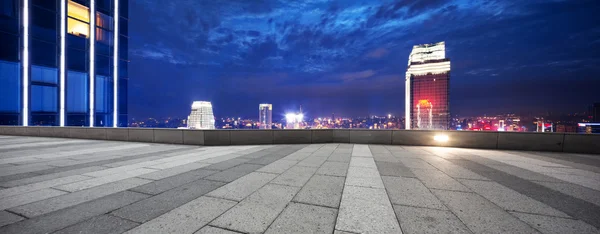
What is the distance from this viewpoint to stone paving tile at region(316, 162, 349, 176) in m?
5.41

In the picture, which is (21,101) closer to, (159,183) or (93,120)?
(93,120)

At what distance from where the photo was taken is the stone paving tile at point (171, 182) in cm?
402

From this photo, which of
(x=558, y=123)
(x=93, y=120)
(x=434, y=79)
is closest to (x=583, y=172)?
(x=93, y=120)

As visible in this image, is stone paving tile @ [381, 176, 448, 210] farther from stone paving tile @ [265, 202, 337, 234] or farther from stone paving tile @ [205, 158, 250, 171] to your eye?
stone paving tile @ [205, 158, 250, 171]

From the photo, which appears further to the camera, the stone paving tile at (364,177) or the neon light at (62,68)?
the neon light at (62,68)

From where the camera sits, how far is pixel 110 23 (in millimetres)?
26250

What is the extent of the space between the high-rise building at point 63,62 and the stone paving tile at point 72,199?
2777 centimetres

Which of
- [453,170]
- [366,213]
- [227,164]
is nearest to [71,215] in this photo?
[227,164]

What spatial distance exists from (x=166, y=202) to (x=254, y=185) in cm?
159

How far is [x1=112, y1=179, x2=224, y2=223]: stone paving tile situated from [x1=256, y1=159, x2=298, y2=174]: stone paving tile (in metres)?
1.52

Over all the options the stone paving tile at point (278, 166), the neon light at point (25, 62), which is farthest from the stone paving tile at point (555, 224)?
the neon light at point (25, 62)

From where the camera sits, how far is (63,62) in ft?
72.1

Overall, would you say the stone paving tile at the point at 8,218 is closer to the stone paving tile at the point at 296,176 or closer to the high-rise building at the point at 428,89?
the stone paving tile at the point at 296,176

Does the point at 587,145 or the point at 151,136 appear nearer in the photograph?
the point at 587,145
